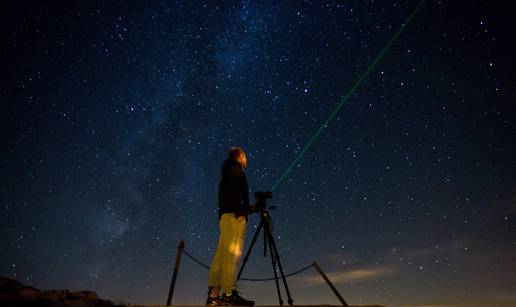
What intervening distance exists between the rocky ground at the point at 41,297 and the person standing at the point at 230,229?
4.53 ft

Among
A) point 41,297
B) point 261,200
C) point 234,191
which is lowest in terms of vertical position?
point 41,297

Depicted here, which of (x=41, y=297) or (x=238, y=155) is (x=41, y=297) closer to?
(x=41, y=297)

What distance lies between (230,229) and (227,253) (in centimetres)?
35

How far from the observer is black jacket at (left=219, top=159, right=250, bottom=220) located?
4945 millimetres

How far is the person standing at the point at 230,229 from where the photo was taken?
445 centimetres

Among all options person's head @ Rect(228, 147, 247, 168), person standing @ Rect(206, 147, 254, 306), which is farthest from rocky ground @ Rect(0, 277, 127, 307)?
person's head @ Rect(228, 147, 247, 168)

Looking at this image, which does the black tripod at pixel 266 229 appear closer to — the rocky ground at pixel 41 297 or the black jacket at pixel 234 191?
the black jacket at pixel 234 191

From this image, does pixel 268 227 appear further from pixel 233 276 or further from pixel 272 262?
pixel 233 276

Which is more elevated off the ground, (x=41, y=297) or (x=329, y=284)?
(x=329, y=284)

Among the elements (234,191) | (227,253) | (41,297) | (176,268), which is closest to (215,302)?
(227,253)

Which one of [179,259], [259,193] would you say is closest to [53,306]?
[179,259]

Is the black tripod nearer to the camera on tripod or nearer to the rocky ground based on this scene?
the camera on tripod

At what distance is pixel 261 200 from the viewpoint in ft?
19.7

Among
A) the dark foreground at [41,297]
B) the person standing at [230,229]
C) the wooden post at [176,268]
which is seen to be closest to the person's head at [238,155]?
the person standing at [230,229]
